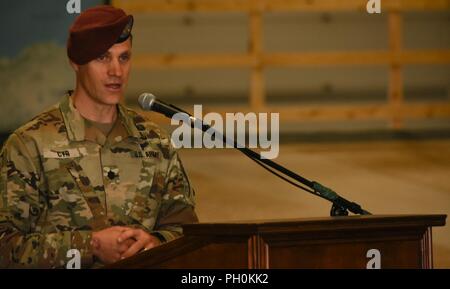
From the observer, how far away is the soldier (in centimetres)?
213

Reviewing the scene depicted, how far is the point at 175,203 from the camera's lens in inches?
92.5

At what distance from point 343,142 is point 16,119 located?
2.50 m

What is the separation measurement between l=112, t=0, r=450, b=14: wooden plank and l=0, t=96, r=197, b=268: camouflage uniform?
16.8 ft

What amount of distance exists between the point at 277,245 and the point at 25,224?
0.68 meters

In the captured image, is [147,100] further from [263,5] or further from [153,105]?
[263,5]

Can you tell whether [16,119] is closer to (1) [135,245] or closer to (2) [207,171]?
(2) [207,171]

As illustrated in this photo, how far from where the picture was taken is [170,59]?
7.53 m

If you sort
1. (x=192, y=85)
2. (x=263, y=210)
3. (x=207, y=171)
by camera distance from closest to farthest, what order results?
(x=263, y=210) → (x=207, y=171) → (x=192, y=85)

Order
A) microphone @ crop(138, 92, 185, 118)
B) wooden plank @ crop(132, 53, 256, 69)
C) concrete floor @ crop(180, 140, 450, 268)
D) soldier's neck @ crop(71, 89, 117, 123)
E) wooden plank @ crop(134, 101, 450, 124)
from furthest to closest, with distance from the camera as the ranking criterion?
wooden plank @ crop(134, 101, 450, 124) < wooden plank @ crop(132, 53, 256, 69) < concrete floor @ crop(180, 140, 450, 268) < soldier's neck @ crop(71, 89, 117, 123) < microphone @ crop(138, 92, 185, 118)

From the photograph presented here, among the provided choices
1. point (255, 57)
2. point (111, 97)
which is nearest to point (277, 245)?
point (111, 97)

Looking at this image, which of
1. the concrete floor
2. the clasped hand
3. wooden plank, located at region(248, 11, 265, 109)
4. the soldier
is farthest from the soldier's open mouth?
wooden plank, located at region(248, 11, 265, 109)

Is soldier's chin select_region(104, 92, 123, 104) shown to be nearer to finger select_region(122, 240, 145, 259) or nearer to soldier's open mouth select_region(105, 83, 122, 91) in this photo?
soldier's open mouth select_region(105, 83, 122, 91)

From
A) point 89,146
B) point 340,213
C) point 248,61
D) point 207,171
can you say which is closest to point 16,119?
point 207,171

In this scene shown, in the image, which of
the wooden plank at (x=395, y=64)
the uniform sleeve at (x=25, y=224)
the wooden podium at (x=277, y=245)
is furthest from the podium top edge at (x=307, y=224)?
the wooden plank at (x=395, y=64)
